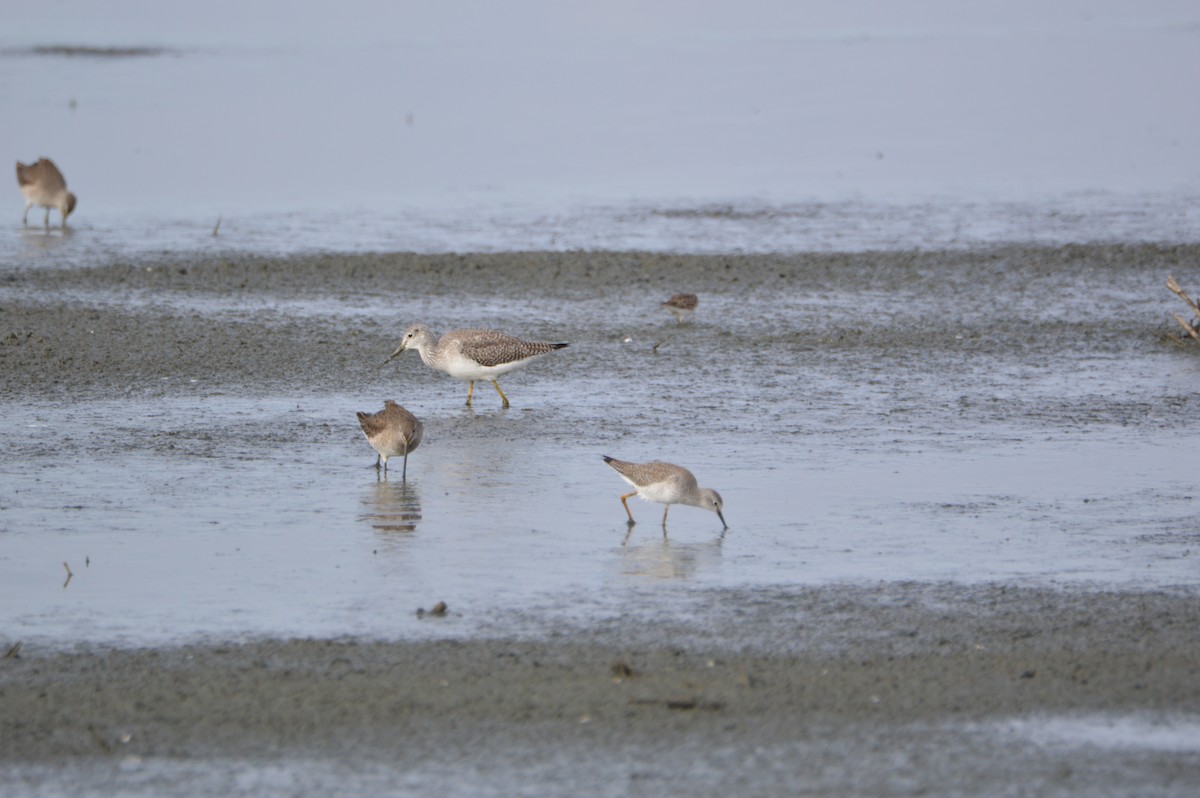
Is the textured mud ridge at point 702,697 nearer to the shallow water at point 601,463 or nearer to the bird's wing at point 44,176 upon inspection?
the shallow water at point 601,463

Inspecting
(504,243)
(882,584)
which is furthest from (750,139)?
(882,584)

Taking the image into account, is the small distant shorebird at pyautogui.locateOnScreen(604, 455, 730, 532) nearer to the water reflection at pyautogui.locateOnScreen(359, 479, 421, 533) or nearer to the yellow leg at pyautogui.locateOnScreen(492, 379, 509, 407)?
the water reflection at pyautogui.locateOnScreen(359, 479, 421, 533)

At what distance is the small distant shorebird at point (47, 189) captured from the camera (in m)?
19.3

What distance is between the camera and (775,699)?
686cm

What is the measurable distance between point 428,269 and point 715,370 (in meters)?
4.54

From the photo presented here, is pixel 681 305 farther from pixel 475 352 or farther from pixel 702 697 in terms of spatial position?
pixel 702 697

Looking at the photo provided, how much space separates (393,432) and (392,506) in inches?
26.5

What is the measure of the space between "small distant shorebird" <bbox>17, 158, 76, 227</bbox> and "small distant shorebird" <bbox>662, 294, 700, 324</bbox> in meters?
8.26

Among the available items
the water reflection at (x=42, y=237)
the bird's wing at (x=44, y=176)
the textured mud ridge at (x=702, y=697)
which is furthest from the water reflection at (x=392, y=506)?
the bird's wing at (x=44, y=176)

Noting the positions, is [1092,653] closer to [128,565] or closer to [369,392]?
[128,565]

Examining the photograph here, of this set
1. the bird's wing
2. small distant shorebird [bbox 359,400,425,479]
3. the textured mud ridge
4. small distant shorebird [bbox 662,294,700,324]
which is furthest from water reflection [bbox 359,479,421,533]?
the bird's wing

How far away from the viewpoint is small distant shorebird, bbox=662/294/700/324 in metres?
14.6

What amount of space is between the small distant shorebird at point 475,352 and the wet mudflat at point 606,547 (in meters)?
0.32

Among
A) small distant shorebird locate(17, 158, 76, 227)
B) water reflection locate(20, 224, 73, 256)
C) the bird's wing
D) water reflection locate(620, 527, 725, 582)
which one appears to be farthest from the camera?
small distant shorebird locate(17, 158, 76, 227)
